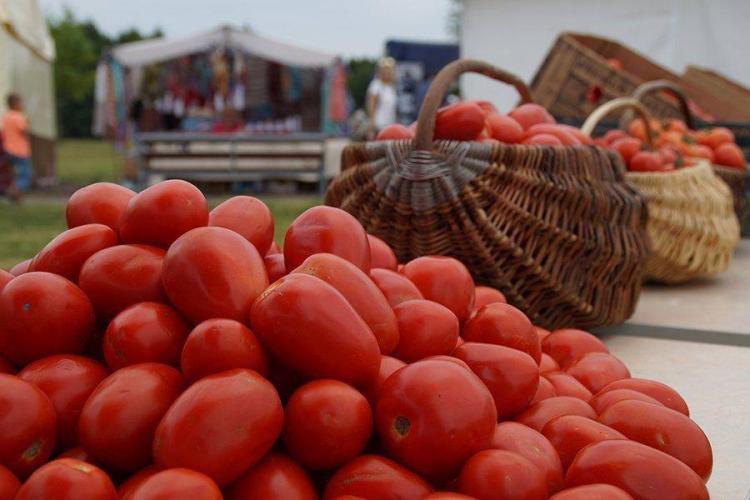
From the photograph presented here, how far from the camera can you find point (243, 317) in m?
1.00

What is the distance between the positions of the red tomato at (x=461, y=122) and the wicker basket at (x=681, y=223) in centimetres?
79

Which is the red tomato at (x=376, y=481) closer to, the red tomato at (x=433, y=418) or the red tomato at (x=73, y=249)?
the red tomato at (x=433, y=418)

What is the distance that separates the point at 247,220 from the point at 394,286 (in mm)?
251

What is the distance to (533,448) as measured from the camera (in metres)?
0.98

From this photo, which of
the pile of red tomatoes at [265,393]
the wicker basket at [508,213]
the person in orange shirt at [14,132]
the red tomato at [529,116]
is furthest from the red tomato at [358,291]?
the person in orange shirt at [14,132]

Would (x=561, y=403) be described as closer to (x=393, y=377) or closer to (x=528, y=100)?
(x=393, y=377)

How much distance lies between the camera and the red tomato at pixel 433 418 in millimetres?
920

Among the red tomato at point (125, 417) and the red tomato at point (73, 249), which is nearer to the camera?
the red tomato at point (125, 417)

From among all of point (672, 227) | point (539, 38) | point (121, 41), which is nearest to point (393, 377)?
point (672, 227)

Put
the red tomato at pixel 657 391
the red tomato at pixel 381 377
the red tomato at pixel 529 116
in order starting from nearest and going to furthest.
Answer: the red tomato at pixel 381 377, the red tomato at pixel 657 391, the red tomato at pixel 529 116

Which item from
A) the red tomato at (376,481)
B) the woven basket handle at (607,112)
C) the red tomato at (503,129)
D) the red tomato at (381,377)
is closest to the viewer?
the red tomato at (376,481)

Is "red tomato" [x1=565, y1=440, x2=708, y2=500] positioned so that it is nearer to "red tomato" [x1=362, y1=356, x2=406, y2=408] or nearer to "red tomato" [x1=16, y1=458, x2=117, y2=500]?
"red tomato" [x1=362, y1=356, x2=406, y2=408]

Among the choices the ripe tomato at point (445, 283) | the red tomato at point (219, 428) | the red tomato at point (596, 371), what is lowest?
the red tomato at point (596, 371)

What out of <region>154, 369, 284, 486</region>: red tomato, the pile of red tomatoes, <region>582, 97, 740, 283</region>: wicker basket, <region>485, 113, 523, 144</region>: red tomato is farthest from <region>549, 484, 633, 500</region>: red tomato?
<region>582, 97, 740, 283</region>: wicker basket
